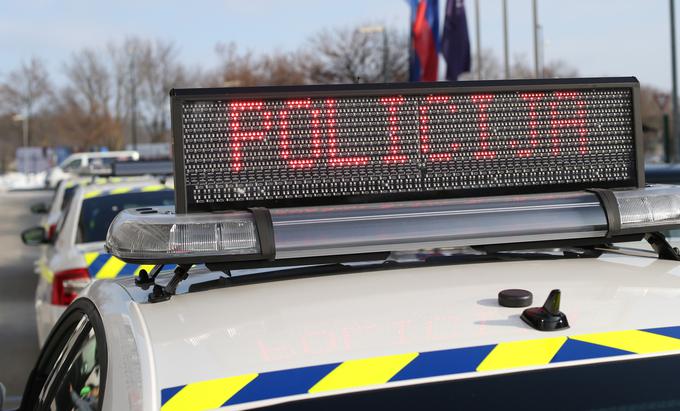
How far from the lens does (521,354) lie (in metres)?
1.86

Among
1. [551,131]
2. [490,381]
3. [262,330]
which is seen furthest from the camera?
[551,131]

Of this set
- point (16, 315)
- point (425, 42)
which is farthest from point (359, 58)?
point (16, 315)

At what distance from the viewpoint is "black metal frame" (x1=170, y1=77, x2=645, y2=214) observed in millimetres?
2457

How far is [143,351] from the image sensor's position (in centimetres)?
196

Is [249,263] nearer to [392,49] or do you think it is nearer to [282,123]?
[282,123]

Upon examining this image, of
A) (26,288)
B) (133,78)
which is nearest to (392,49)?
(26,288)

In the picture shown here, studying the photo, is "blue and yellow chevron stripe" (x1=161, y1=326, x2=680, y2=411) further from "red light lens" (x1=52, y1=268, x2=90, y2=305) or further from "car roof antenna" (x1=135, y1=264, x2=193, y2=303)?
"red light lens" (x1=52, y1=268, x2=90, y2=305)

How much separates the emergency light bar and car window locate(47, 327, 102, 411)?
317 mm

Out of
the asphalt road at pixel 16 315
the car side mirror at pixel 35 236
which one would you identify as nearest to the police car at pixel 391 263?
the asphalt road at pixel 16 315

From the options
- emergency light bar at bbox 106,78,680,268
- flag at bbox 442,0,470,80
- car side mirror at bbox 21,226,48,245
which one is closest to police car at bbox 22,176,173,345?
car side mirror at bbox 21,226,48,245

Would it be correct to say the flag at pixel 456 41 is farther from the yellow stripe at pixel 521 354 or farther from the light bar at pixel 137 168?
the yellow stripe at pixel 521 354

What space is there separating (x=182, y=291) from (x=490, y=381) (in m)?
0.96

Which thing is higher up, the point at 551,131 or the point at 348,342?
the point at 551,131

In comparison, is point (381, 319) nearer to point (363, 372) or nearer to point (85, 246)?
point (363, 372)
